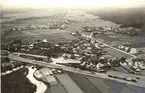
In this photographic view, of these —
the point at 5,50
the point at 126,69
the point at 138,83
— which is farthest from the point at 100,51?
the point at 5,50

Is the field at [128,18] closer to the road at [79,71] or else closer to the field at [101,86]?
the road at [79,71]

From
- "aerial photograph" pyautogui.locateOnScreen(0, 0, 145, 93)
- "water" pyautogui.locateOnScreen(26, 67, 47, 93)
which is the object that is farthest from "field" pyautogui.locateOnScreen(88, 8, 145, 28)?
"water" pyautogui.locateOnScreen(26, 67, 47, 93)

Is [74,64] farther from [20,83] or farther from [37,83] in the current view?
[20,83]

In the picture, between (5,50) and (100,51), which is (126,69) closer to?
(100,51)

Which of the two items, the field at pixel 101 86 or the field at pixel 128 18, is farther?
the field at pixel 128 18

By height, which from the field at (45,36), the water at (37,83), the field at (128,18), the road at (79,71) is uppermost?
the field at (128,18)

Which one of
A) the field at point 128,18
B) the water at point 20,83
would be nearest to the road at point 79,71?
the water at point 20,83

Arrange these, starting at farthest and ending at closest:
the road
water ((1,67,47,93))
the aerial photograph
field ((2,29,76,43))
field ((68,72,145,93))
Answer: field ((2,29,76,43)), the road, the aerial photograph, field ((68,72,145,93)), water ((1,67,47,93))

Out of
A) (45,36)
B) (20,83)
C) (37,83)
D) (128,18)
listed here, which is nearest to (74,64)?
(37,83)

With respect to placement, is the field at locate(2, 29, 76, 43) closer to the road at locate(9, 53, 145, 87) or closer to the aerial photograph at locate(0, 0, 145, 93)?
the aerial photograph at locate(0, 0, 145, 93)

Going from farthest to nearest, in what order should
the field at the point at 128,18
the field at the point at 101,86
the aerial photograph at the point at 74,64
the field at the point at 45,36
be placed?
the field at the point at 128,18 < the field at the point at 45,36 < the aerial photograph at the point at 74,64 < the field at the point at 101,86

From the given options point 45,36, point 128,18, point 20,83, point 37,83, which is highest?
point 128,18

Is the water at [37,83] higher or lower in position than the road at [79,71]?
lower
